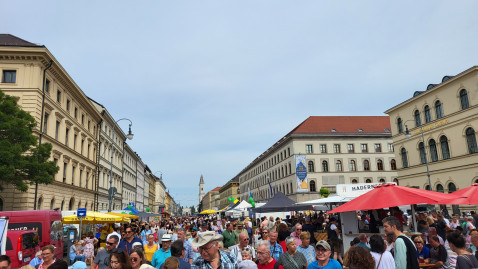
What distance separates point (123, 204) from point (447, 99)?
55196 mm

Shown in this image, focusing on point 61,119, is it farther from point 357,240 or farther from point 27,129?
point 357,240

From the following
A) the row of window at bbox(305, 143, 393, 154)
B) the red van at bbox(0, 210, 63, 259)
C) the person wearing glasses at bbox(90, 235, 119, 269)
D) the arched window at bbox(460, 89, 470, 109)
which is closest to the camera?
the person wearing glasses at bbox(90, 235, 119, 269)

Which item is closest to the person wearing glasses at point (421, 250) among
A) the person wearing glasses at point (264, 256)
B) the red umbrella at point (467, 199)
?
the red umbrella at point (467, 199)

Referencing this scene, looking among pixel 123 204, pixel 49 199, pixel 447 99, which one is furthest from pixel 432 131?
pixel 123 204

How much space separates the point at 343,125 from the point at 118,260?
69777mm

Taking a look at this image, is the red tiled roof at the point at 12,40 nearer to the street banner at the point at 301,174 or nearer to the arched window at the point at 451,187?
the arched window at the point at 451,187

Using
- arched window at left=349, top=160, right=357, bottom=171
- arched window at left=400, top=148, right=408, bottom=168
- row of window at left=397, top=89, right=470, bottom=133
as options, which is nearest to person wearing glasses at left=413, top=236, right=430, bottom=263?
row of window at left=397, top=89, right=470, bottom=133

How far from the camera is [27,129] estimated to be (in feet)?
71.7

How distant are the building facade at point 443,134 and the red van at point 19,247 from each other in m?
31.8

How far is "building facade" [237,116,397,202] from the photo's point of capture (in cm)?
6569

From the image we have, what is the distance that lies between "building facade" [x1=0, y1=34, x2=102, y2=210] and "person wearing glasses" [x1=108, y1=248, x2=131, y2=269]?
82.0 feet

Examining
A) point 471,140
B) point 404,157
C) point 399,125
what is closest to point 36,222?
point 471,140

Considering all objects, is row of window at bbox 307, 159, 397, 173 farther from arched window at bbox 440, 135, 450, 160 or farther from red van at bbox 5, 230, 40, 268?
red van at bbox 5, 230, 40, 268

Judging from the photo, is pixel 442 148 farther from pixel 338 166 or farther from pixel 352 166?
pixel 338 166
